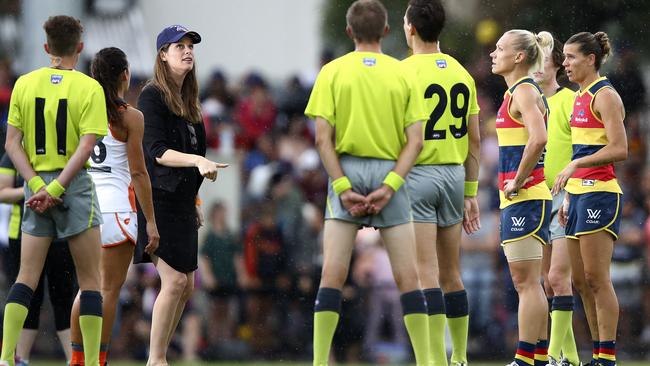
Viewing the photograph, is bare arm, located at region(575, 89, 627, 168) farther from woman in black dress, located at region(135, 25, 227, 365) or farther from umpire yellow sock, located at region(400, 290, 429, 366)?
woman in black dress, located at region(135, 25, 227, 365)

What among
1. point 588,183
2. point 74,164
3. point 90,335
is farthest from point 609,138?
point 90,335

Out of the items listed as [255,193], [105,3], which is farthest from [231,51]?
[255,193]

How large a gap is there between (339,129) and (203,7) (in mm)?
13213

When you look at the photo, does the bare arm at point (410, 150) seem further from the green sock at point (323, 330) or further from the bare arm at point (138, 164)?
the bare arm at point (138, 164)

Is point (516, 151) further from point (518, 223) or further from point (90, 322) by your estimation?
point (90, 322)

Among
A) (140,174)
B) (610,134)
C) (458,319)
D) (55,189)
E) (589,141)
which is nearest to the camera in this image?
(55,189)

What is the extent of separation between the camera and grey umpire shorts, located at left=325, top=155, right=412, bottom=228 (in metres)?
8.68

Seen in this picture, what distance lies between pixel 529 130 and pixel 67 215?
3217 mm

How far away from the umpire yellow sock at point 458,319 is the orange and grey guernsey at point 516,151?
75 cm

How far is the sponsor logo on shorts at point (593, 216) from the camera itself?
33.1 ft

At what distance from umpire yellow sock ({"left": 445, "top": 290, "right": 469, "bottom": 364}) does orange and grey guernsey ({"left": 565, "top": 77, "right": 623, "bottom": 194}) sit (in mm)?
1250

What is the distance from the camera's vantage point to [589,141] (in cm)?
1020

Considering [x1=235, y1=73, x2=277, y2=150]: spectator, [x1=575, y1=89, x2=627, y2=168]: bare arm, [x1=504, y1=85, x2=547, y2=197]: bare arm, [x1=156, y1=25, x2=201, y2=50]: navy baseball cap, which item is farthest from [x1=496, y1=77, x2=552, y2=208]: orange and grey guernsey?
[x1=235, y1=73, x2=277, y2=150]: spectator

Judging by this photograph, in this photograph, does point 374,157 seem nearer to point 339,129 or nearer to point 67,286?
point 339,129
